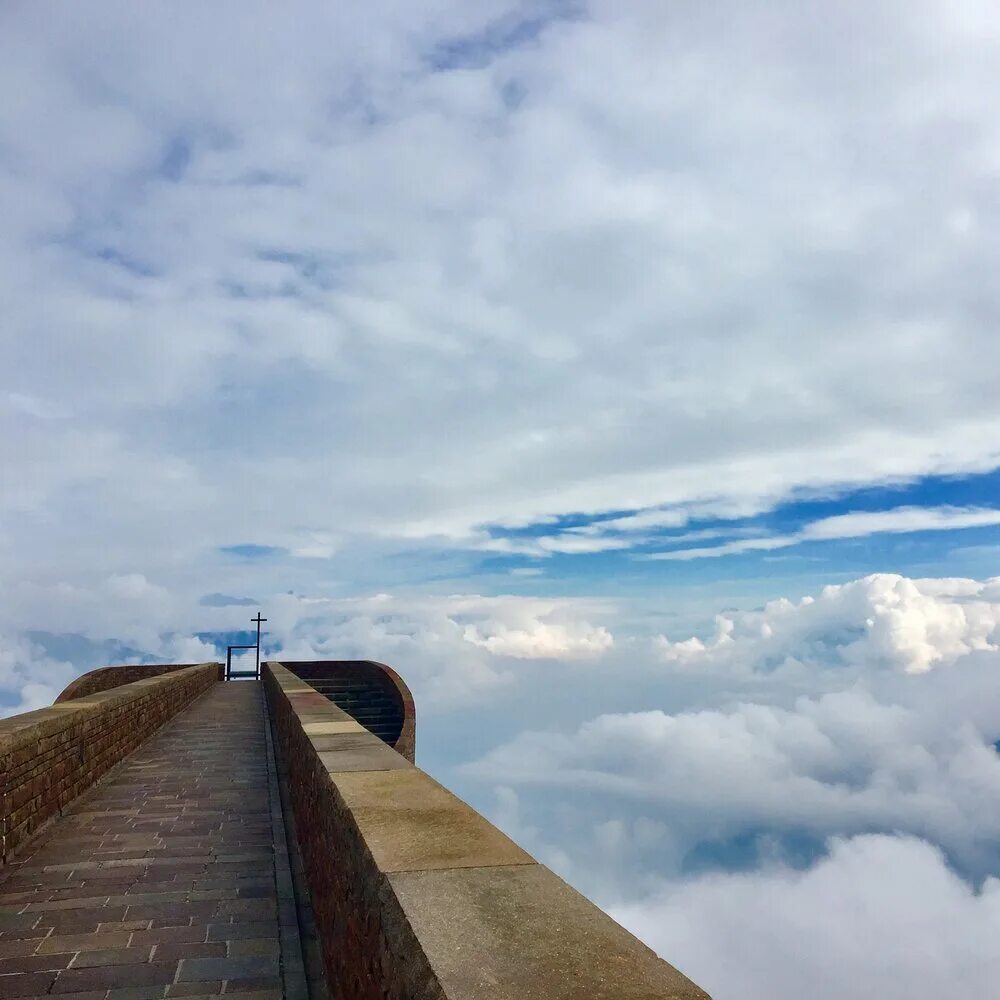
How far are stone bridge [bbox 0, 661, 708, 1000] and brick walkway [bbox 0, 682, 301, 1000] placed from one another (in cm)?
2

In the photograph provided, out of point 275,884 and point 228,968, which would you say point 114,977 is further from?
point 275,884

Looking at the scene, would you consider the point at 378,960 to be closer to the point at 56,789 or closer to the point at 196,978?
the point at 196,978

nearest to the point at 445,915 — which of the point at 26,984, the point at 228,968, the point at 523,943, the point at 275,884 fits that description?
the point at 523,943

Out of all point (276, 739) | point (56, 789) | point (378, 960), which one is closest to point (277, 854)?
point (56, 789)

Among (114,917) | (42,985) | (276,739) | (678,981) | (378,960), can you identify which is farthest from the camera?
(276,739)

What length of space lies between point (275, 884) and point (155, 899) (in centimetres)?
74

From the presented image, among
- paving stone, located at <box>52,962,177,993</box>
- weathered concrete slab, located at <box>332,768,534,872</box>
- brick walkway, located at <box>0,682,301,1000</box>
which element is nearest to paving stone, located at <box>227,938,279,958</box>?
brick walkway, located at <box>0,682,301,1000</box>

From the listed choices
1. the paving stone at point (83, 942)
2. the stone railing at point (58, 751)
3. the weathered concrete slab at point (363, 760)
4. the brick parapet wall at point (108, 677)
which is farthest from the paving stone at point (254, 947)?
the brick parapet wall at point (108, 677)

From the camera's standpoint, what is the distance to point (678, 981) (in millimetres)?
1661

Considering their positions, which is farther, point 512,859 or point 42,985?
point 42,985

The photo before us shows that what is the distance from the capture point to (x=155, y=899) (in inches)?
182

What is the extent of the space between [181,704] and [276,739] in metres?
5.61

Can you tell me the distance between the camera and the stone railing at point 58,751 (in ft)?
17.7

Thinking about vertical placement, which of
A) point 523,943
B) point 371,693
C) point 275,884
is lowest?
point 371,693
